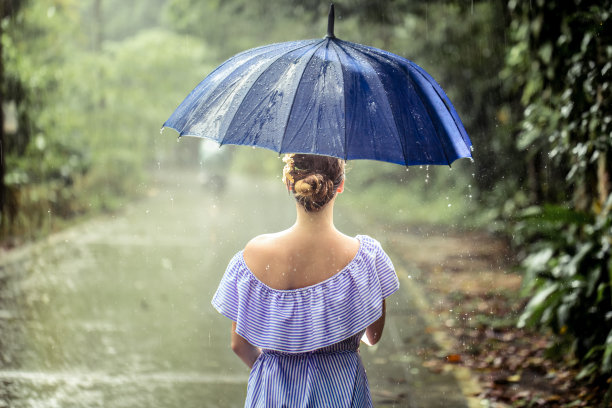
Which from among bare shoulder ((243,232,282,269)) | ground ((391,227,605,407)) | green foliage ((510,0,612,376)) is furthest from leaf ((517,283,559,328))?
bare shoulder ((243,232,282,269))

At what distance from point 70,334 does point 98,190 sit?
13.5 metres

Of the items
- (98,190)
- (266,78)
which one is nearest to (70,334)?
(266,78)

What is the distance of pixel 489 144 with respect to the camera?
13.2 metres

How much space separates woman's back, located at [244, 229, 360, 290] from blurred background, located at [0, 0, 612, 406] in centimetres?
297

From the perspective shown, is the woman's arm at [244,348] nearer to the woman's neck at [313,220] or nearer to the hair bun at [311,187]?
the woman's neck at [313,220]

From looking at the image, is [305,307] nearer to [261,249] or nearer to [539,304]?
[261,249]

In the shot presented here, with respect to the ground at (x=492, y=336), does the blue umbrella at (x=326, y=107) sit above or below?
above

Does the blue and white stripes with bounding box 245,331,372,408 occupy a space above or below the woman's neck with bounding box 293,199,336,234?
below

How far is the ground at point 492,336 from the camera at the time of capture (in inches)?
205

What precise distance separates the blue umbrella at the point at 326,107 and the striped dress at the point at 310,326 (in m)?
0.46

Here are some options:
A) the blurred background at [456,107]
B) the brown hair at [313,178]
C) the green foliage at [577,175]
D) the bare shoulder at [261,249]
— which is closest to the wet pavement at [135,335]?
the green foliage at [577,175]

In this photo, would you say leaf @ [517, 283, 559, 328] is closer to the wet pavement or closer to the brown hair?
the wet pavement

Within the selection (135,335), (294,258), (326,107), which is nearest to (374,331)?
(294,258)

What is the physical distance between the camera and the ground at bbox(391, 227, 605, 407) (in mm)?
5207
